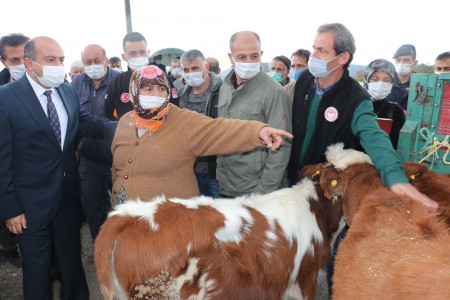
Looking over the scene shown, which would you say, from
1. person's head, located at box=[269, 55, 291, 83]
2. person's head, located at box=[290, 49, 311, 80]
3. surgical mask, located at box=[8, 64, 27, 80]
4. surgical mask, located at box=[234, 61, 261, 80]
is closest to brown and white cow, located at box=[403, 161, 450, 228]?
surgical mask, located at box=[234, 61, 261, 80]

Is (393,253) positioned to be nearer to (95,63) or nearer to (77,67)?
(95,63)

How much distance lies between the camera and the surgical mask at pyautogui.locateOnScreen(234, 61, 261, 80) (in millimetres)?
3164

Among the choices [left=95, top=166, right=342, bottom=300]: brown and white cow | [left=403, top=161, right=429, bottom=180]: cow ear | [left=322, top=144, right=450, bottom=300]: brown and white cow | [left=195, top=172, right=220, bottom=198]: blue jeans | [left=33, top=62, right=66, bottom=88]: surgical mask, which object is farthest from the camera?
[left=195, top=172, right=220, bottom=198]: blue jeans

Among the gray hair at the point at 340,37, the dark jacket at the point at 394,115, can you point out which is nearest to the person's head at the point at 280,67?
the dark jacket at the point at 394,115

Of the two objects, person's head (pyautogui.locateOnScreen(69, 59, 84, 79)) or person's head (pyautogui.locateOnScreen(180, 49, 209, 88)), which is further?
person's head (pyautogui.locateOnScreen(69, 59, 84, 79))

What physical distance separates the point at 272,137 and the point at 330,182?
0.62m

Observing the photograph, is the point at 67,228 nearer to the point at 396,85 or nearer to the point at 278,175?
the point at 278,175

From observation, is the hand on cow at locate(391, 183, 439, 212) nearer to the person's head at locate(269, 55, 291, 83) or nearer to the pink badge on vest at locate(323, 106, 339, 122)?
the pink badge on vest at locate(323, 106, 339, 122)

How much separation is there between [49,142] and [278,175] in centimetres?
191

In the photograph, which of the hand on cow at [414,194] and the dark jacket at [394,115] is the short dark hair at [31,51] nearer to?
the hand on cow at [414,194]

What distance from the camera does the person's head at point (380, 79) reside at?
12.3ft

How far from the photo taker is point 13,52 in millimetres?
4098

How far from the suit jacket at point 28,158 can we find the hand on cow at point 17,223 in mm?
41

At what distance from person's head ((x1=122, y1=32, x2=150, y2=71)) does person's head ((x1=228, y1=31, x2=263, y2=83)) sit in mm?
2006
